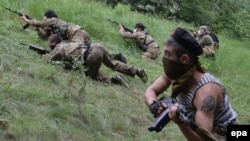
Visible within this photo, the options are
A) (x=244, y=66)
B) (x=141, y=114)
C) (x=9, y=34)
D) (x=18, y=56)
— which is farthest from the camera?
(x=244, y=66)

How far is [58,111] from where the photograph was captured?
17.6ft

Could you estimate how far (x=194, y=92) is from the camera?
138 inches

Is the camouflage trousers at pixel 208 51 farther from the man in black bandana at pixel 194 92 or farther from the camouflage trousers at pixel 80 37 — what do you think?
the man in black bandana at pixel 194 92

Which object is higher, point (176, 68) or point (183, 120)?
point (176, 68)

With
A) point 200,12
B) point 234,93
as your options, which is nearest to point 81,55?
point 234,93

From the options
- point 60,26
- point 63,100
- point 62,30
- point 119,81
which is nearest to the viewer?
point 63,100

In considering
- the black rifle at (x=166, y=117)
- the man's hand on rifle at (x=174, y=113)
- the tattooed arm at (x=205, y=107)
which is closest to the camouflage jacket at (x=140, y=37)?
the black rifle at (x=166, y=117)

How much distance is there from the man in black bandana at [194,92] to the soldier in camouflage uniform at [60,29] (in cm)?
485

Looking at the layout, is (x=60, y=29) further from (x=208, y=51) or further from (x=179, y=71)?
(x=179, y=71)

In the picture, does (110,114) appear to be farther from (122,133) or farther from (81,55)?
(81,55)

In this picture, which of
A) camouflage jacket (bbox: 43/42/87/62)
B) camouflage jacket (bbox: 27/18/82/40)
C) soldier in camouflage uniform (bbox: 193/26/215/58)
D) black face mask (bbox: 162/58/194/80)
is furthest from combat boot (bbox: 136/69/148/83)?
black face mask (bbox: 162/58/194/80)

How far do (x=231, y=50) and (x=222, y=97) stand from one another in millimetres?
11383

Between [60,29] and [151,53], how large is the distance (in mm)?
3043

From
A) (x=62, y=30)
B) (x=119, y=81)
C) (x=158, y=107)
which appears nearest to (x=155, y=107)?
(x=158, y=107)
